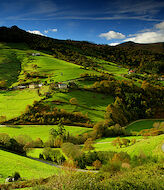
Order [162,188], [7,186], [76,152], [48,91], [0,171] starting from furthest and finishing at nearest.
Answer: [48,91], [76,152], [0,171], [7,186], [162,188]

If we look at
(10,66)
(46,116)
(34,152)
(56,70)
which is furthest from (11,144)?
(10,66)

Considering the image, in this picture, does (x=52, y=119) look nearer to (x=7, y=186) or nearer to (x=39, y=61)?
(x=7, y=186)

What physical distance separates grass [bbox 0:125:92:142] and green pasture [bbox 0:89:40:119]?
32.2ft

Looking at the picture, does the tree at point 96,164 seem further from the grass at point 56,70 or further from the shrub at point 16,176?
the grass at point 56,70

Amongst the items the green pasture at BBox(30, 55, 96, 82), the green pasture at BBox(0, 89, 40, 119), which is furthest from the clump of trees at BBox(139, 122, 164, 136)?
the green pasture at BBox(30, 55, 96, 82)

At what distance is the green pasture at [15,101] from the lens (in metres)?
77.0

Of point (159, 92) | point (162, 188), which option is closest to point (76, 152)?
point (162, 188)

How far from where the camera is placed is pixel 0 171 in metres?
29.6

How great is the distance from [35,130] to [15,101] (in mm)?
30862

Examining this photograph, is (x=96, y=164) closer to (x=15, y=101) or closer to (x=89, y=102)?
(x=89, y=102)

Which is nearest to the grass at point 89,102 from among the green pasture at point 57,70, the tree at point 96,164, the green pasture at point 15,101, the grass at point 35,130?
the grass at point 35,130

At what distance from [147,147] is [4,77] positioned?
12210 cm

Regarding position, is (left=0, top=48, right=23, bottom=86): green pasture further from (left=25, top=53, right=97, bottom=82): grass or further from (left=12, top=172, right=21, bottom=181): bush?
(left=12, top=172, right=21, bottom=181): bush

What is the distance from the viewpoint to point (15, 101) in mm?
87562
